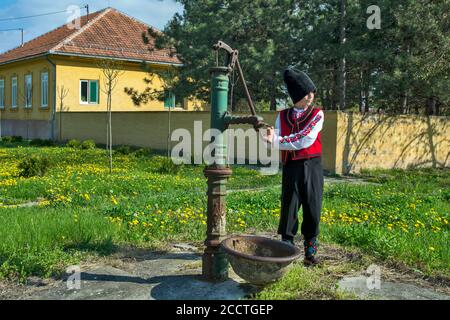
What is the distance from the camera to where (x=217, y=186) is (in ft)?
13.7

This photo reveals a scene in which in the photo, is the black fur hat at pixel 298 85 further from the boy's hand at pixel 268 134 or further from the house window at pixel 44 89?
the house window at pixel 44 89

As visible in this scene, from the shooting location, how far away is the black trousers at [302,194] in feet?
14.3

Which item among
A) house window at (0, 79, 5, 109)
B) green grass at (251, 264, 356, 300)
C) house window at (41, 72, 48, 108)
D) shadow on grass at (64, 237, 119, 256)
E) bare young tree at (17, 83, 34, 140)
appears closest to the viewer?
green grass at (251, 264, 356, 300)

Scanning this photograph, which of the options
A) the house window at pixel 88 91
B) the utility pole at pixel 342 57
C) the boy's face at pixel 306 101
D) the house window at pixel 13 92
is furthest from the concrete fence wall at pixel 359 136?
the house window at pixel 13 92

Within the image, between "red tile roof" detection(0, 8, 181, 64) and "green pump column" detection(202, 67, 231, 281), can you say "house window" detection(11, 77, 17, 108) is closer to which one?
"red tile roof" detection(0, 8, 181, 64)

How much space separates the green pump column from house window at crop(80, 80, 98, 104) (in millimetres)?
24370

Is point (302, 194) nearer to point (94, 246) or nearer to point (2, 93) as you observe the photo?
point (94, 246)

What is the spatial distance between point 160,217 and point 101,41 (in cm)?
2309

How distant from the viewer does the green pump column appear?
411 centimetres

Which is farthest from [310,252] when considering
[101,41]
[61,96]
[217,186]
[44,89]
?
[44,89]

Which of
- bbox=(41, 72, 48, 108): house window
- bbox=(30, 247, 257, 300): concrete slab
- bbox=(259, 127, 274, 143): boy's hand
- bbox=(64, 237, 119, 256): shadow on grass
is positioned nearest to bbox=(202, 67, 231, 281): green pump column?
bbox=(30, 247, 257, 300): concrete slab

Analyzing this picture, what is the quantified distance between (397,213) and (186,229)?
3.21 m

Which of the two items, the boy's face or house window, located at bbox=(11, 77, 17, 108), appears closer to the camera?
the boy's face
